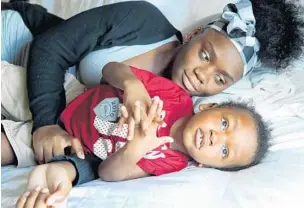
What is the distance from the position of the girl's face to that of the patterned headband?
0.6 inches

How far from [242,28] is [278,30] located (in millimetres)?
91

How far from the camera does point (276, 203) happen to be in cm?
78

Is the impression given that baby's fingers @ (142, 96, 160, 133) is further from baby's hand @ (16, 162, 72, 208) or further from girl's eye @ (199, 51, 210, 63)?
girl's eye @ (199, 51, 210, 63)

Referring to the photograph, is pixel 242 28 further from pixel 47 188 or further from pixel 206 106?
pixel 47 188

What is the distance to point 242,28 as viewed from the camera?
0.99 m

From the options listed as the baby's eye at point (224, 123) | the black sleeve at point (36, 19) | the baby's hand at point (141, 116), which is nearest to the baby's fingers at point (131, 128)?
the baby's hand at point (141, 116)

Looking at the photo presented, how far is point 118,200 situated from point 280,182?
0.91 ft

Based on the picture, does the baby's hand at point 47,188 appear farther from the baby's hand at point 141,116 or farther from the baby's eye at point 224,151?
the baby's eye at point 224,151

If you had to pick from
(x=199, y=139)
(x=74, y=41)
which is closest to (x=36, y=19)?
(x=74, y=41)

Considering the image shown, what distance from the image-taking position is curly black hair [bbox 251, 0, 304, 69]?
3.38ft

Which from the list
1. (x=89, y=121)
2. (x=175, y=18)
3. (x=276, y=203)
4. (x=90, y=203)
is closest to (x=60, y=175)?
(x=90, y=203)

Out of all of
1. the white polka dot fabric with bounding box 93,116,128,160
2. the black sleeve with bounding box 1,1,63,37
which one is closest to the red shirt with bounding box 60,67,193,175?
the white polka dot fabric with bounding box 93,116,128,160

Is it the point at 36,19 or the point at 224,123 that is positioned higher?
the point at 36,19

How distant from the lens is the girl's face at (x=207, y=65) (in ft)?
3.15
